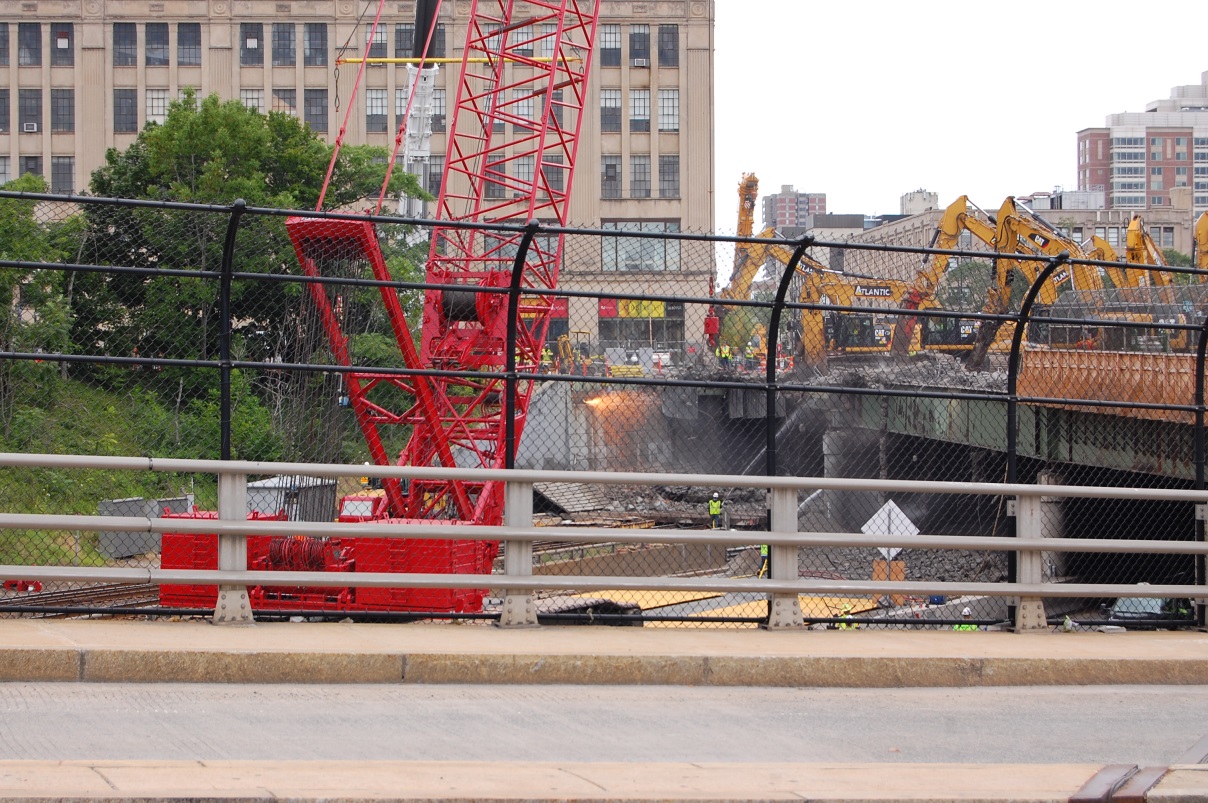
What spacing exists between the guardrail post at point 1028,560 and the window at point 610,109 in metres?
63.1

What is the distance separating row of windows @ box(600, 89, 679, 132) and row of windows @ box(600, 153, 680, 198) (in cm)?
164

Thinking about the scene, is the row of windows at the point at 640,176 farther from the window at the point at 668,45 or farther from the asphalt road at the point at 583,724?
the asphalt road at the point at 583,724

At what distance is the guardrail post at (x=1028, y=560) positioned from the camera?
9.29m

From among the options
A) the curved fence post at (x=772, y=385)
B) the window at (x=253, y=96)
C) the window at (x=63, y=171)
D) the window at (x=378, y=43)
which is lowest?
the curved fence post at (x=772, y=385)

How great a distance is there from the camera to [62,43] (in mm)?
68312

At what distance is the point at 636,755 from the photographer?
616 cm

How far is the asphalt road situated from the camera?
19.9ft

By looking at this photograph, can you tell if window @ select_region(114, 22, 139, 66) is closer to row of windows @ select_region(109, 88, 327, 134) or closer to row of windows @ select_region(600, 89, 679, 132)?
row of windows @ select_region(109, 88, 327, 134)

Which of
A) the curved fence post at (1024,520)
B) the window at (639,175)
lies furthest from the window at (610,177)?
the curved fence post at (1024,520)

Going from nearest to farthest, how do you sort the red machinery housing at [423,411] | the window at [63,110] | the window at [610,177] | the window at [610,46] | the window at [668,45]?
the red machinery housing at [423,411], the window at [63,110], the window at [610,177], the window at [610,46], the window at [668,45]

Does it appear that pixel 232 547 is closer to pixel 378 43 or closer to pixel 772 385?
pixel 772 385

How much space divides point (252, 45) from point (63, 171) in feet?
39.4

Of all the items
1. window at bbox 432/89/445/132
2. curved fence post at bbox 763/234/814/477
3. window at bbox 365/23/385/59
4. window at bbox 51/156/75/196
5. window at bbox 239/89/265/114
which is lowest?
curved fence post at bbox 763/234/814/477

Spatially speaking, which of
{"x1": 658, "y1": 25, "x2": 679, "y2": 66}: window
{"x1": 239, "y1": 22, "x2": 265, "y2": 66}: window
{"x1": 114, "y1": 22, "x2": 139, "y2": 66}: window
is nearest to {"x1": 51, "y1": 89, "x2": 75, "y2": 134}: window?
{"x1": 114, "y1": 22, "x2": 139, "y2": 66}: window
